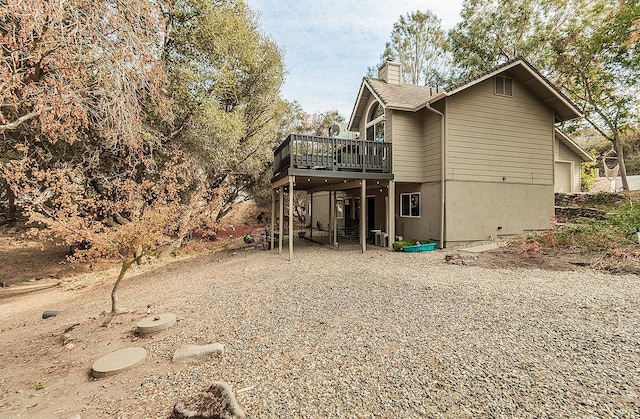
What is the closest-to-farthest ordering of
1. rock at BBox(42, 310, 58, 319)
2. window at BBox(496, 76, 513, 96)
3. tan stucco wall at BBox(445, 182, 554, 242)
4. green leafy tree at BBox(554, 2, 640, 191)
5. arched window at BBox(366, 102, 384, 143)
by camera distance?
rock at BBox(42, 310, 58, 319)
tan stucco wall at BBox(445, 182, 554, 242)
window at BBox(496, 76, 513, 96)
arched window at BBox(366, 102, 384, 143)
green leafy tree at BBox(554, 2, 640, 191)

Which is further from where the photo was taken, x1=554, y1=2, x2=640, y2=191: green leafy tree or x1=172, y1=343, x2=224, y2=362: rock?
x1=554, y1=2, x2=640, y2=191: green leafy tree

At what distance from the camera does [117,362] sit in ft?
11.6

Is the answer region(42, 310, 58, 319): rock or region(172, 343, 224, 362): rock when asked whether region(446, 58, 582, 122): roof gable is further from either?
region(42, 310, 58, 319): rock

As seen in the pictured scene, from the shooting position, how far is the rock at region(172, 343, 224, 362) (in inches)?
139

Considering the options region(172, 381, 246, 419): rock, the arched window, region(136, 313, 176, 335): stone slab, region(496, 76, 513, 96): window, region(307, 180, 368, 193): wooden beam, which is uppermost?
region(496, 76, 513, 96): window

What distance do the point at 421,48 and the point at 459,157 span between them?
17.2 meters

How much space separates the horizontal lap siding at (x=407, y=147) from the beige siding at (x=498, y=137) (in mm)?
1380

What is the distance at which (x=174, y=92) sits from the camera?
1057 cm

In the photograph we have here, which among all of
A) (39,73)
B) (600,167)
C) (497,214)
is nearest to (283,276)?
(39,73)

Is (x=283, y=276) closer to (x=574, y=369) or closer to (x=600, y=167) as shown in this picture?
(x=574, y=369)

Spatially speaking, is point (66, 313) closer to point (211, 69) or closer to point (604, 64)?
point (211, 69)

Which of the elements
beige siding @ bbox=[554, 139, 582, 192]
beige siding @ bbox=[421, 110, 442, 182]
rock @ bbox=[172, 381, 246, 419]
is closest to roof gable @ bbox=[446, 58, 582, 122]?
beige siding @ bbox=[421, 110, 442, 182]

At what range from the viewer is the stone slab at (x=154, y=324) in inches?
174

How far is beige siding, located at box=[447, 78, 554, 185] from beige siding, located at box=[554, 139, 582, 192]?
633 centimetres
